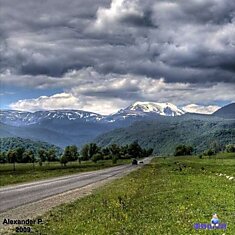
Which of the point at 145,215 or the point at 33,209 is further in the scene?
the point at 33,209

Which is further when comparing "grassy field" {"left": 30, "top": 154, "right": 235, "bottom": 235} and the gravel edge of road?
Result: the gravel edge of road

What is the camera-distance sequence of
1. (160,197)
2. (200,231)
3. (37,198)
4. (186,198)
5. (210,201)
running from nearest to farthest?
(200,231), (210,201), (186,198), (160,197), (37,198)

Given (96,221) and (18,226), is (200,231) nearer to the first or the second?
(96,221)

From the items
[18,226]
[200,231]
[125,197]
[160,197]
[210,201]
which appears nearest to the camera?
[200,231]

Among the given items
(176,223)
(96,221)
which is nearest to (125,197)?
(96,221)

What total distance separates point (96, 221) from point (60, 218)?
3.60 meters

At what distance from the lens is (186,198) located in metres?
35.8

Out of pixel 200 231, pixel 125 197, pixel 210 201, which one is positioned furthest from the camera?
pixel 125 197

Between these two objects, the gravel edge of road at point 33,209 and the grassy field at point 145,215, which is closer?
the grassy field at point 145,215

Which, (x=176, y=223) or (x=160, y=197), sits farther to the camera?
(x=160, y=197)

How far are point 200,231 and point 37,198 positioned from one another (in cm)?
2697

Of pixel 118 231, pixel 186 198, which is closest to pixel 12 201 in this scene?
pixel 186 198

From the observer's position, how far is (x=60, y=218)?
30.5 metres

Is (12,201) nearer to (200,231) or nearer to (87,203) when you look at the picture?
(87,203)
